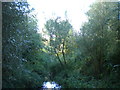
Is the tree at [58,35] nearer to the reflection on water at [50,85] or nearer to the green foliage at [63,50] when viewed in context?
the green foliage at [63,50]

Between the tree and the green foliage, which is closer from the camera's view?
the green foliage

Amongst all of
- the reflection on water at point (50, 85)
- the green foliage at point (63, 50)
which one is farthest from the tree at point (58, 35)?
the reflection on water at point (50, 85)

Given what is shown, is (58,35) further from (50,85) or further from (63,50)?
(50,85)

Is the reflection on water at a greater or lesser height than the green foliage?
lesser

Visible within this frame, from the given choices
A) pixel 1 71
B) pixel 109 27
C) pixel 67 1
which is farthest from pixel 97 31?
pixel 1 71

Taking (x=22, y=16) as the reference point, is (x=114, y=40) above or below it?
below

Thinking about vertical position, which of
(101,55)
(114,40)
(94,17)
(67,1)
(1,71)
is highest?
(67,1)

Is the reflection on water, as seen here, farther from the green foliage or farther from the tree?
the tree

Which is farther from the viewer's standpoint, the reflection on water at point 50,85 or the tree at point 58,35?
the tree at point 58,35

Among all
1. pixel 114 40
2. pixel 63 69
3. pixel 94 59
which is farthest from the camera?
pixel 63 69

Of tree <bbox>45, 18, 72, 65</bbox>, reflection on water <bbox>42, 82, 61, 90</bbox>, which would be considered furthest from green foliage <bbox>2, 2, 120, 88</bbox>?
reflection on water <bbox>42, 82, 61, 90</bbox>

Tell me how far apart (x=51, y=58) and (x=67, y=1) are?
1968 millimetres

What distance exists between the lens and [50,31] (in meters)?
4.55

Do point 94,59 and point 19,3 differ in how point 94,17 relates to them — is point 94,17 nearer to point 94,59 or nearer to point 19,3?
point 94,59
